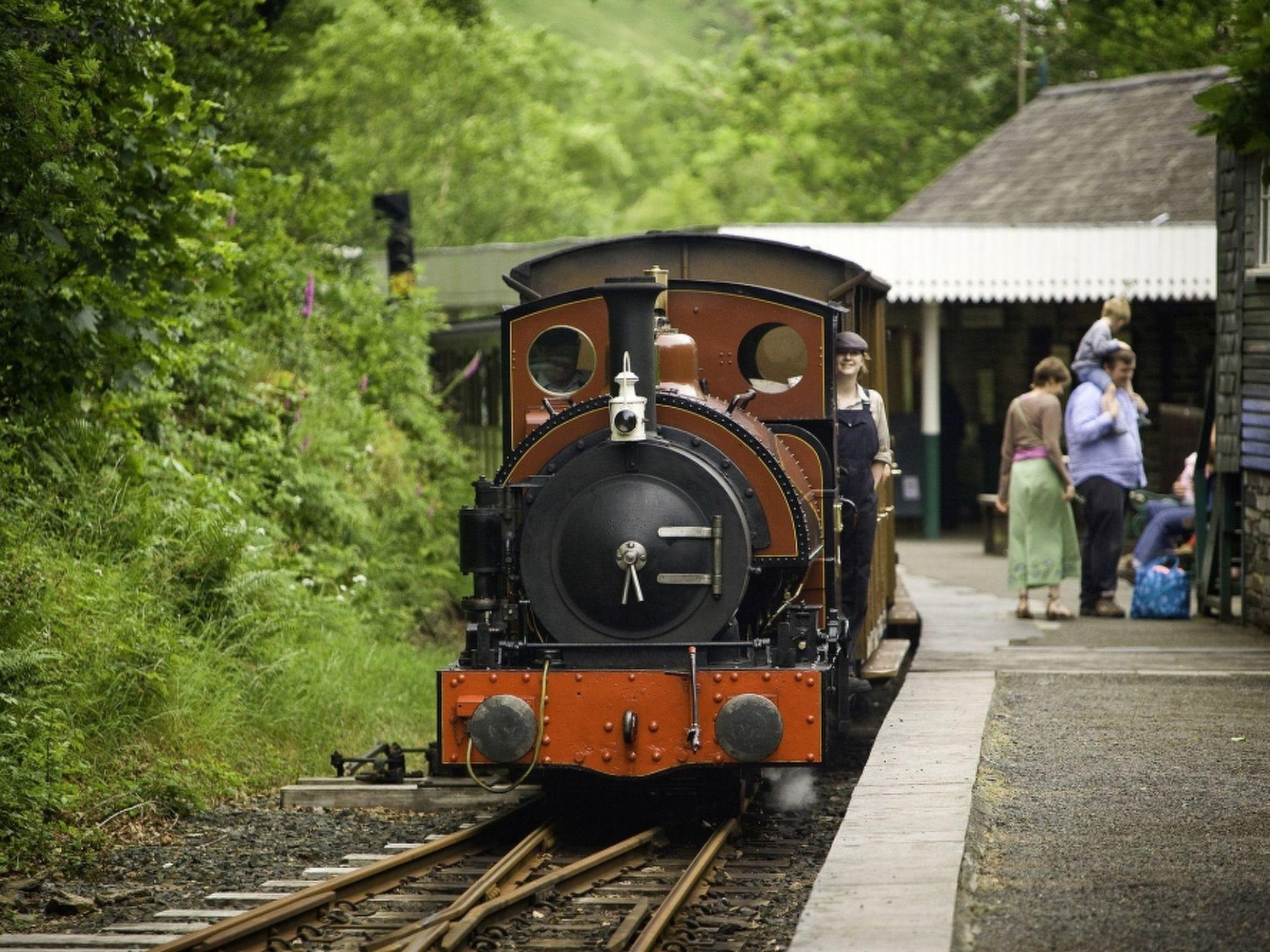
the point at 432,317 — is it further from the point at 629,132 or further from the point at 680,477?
the point at 629,132

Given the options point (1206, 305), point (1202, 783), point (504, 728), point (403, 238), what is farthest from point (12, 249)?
point (1206, 305)

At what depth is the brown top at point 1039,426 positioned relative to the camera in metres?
11.7

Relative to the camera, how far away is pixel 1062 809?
21.2ft

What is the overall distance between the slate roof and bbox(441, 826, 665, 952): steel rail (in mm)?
16666

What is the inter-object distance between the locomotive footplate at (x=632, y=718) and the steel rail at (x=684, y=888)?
367 millimetres

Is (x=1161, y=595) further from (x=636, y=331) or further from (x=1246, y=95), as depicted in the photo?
(x=636, y=331)

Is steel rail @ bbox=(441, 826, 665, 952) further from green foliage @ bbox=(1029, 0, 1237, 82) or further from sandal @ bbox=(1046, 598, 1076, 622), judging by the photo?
green foliage @ bbox=(1029, 0, 1237, 82)

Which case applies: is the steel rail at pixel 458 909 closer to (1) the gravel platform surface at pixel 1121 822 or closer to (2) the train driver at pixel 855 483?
(1) the gravel platform surface at pixel 1121 822

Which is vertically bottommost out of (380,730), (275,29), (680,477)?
(380,730)

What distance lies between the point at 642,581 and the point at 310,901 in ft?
5.97

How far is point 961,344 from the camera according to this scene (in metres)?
23.3

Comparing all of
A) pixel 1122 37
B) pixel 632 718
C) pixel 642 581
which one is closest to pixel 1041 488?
pixel 642 581

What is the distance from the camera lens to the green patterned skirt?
11781mm

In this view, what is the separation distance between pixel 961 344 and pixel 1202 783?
1681 centimetres
